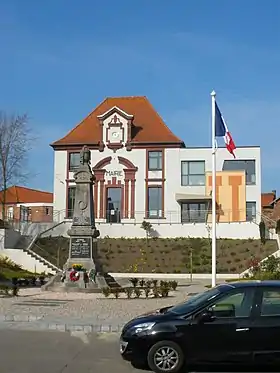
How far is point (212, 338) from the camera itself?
9.17 m

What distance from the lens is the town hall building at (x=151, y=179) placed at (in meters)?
57.7

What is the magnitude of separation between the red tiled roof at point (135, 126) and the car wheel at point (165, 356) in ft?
168

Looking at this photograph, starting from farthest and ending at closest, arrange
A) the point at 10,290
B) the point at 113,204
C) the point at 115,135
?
the point at 115,135 → the point at 113,204 → the point at 10,290

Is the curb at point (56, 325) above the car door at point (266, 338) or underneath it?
underneath

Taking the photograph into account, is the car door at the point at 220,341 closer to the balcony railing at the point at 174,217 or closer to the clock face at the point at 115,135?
the balcony railing at the point at 174,217

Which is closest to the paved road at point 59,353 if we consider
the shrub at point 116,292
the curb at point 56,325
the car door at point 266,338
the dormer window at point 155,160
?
the curb at point 56,325

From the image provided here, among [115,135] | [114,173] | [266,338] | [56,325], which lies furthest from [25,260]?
[266,338]

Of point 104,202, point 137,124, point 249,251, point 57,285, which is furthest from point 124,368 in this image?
point 137,124

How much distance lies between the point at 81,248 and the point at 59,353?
14.6 m

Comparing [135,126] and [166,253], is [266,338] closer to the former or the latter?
[166,253]

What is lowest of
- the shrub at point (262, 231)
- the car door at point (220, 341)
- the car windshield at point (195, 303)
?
the car door at point (220, 341)

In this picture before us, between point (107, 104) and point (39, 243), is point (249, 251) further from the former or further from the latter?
point (107, 104)

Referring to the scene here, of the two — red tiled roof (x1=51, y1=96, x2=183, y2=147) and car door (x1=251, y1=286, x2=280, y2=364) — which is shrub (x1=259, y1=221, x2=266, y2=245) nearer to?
red tiled roof (x1=51, y1=96, x2=183, y2=147)

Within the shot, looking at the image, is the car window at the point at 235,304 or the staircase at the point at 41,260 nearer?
the car window at the point at 235,304
